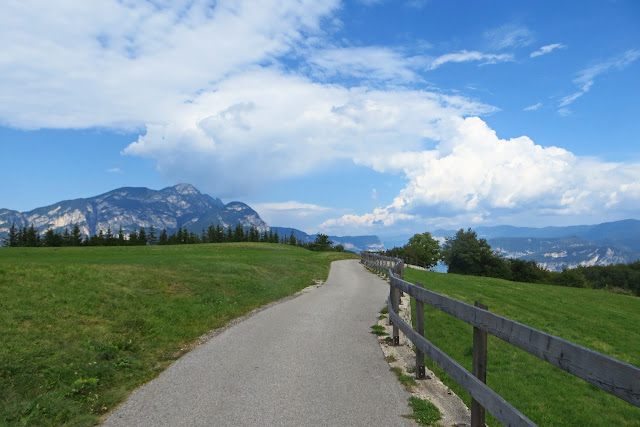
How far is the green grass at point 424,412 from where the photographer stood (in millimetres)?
5570

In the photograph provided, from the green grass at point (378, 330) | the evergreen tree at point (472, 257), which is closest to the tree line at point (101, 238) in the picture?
the evergreen tree at point (472, 257)

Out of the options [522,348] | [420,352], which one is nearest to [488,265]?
[420,352]

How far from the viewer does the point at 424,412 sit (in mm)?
5820

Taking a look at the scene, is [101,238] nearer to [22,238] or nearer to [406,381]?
[22,238]

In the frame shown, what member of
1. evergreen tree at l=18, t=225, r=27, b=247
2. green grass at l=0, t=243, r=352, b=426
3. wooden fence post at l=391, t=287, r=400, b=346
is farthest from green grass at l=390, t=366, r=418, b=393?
evergreen tree at l=18, t=225, r=27, b=247

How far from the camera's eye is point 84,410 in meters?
6.15

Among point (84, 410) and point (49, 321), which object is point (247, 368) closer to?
point (84, 410)

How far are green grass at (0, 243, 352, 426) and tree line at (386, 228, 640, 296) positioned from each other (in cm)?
7182

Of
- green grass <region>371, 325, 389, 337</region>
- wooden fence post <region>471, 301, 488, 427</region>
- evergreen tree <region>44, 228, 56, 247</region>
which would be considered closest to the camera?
wooden fence post <region>471, 301, 488, 427</region>

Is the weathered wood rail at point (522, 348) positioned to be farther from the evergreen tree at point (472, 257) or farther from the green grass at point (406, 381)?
the evergreen tree at point (472, 257)

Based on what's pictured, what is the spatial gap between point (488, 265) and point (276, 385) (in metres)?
100

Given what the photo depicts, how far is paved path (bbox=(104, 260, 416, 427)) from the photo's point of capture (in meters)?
5.79

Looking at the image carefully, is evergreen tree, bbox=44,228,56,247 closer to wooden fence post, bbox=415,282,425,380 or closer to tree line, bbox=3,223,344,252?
tree line, bbox=3,223,344,252

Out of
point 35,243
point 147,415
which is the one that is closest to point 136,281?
point 147,415
